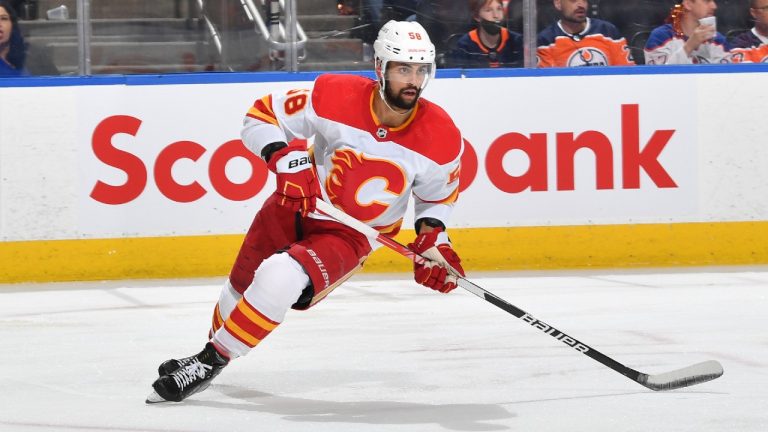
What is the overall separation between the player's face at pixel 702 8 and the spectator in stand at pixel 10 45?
3.12 meters

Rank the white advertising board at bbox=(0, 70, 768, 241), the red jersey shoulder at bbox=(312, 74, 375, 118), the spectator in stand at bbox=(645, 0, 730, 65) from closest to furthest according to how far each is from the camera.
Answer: the red jersey shoulder at bbox=(312, 74, 375, 118), the white advertising board at bbox=(0, 70, 768, 241), the spectator in stand at bbox=(645, 0, 730, 65)

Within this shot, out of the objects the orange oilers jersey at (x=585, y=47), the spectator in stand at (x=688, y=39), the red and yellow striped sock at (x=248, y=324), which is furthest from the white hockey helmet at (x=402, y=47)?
the spectator in stand at (x=688, y=39)

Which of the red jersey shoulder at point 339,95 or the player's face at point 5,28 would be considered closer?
the red jersey shoulder at point 339,95

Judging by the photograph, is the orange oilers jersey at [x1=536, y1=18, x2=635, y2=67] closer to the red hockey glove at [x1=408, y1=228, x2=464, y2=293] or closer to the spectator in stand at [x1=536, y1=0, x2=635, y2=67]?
the spectator in stand at [x1=536, y1=0, x2=635, y2=67]

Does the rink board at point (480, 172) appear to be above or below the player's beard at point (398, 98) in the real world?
below

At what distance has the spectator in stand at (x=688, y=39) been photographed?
20.1 feet

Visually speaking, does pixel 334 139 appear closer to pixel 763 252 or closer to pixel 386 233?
pixel 386 233

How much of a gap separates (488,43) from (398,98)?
2949 millimetres

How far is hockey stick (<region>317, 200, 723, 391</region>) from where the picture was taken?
3150mm

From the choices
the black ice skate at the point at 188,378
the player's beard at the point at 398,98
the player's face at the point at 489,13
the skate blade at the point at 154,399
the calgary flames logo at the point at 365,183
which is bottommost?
the skate blade at the point at 154,399

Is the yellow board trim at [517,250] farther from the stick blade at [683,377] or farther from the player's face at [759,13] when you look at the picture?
the stick blade at [683,377]

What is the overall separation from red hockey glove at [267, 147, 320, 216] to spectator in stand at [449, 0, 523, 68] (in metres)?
3.03

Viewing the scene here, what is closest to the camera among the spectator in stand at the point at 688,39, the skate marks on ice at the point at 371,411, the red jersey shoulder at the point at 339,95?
the skate marks on ice at the point at 371,411

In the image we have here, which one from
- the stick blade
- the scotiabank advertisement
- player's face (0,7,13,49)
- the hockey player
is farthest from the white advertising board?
the stick blade
